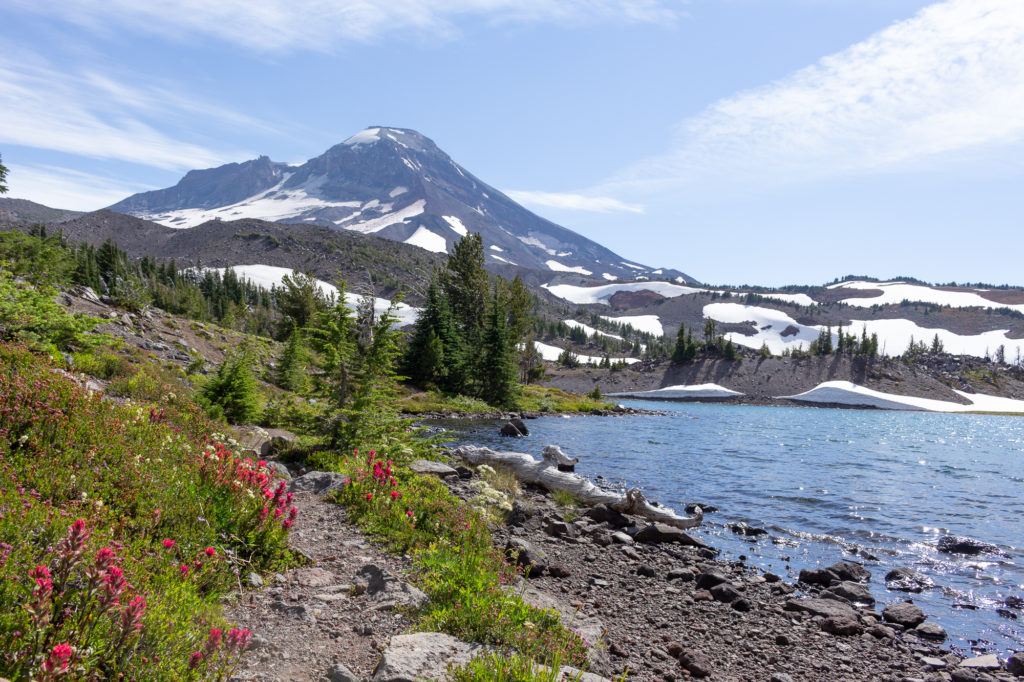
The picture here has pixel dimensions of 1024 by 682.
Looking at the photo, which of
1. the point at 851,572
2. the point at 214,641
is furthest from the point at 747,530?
the point at 214,641

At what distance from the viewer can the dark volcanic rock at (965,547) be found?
14906mm

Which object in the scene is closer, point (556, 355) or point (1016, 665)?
point (1016, 665)

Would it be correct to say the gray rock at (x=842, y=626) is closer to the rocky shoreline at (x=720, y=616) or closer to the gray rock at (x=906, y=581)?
the rocky shoreline at (x=720, y=616)

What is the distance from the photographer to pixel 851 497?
70.4ft

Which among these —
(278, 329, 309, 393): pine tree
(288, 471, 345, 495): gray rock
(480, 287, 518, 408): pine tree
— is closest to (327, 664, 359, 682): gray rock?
(288, 471, 345, 495): gray rock

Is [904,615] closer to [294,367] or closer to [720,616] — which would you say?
[720,616]

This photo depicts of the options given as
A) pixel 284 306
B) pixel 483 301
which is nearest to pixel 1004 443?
pixel 483 301

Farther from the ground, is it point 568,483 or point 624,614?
point 624,614

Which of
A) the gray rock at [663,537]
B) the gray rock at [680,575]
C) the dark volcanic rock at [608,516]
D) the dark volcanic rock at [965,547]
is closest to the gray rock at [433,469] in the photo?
the dark volcanic rock at [608,516]

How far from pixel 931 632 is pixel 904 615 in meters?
0.51

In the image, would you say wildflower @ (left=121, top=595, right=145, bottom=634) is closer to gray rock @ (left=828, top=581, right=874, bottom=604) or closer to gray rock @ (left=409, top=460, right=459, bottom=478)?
gray rock @ (left=409, top=460, right=459, bottom=478)

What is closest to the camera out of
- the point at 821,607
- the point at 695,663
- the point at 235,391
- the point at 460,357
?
the point at 695,663

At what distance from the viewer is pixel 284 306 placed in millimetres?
59531

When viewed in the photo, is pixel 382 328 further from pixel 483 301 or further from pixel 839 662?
pixel 483 301
